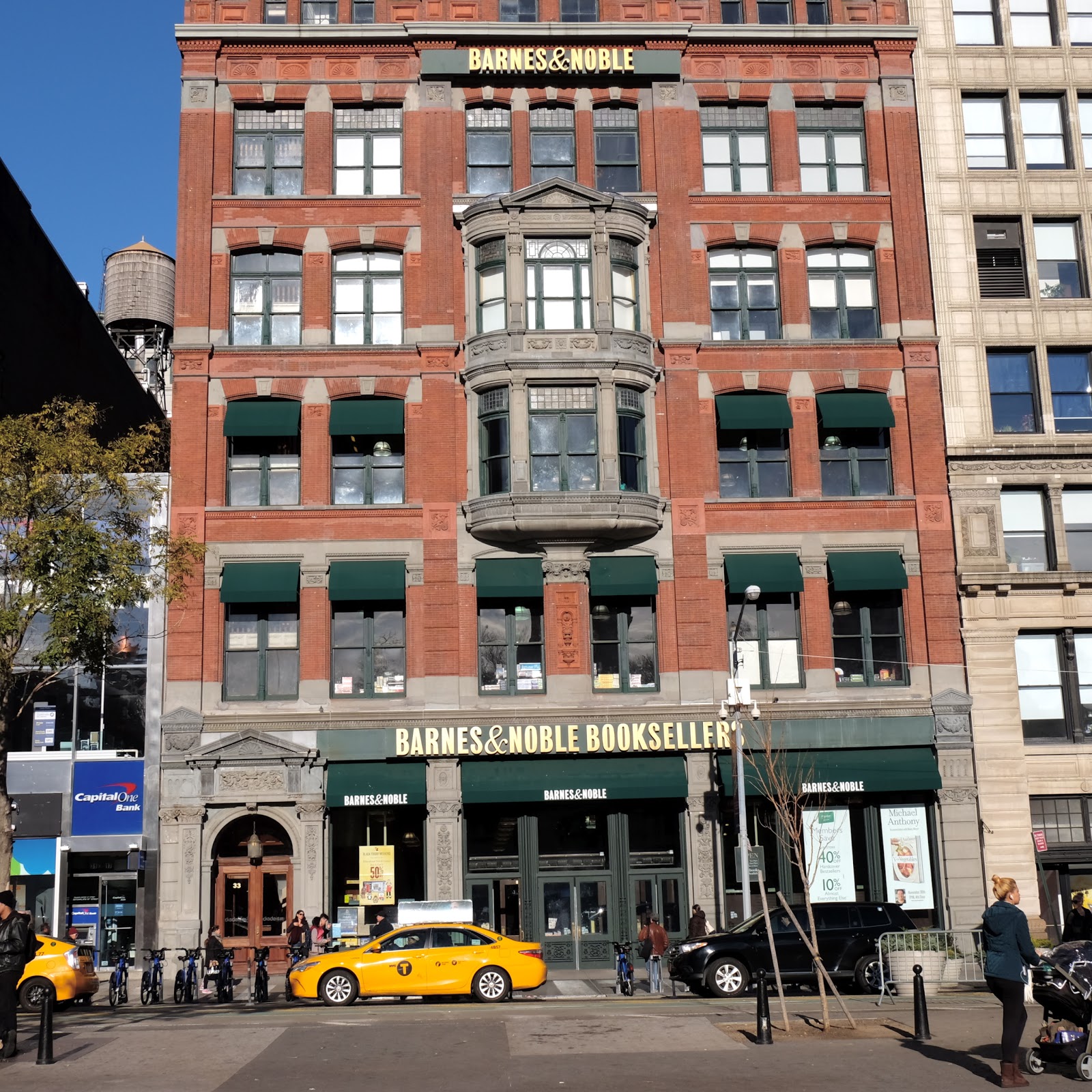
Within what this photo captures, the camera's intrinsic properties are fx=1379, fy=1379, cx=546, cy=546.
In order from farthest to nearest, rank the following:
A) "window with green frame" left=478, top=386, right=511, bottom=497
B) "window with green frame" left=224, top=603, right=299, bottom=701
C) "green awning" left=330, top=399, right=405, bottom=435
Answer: "green awning" left=330, top=399, right=405, bottom=435, "window with green frame" left=478, top=386, right=511, bottom=497, "window with green frame" left=224, top=603, right=299, bottom=701

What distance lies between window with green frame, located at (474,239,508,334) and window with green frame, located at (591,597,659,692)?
8.42 m

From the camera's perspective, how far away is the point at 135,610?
37719mm

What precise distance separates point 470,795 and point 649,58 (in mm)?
21902

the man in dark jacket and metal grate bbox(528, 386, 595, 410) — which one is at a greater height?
metal grate bbox(528, 386, 595, 410)

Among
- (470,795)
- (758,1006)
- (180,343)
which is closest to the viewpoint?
(758,1006)

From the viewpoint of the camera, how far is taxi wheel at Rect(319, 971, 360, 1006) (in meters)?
27.2

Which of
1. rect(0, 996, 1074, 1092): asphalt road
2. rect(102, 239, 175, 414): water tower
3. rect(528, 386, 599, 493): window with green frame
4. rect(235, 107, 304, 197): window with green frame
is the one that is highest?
rect(102, 239, 175, 414): water tower

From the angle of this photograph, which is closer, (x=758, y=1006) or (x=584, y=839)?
(x=758, y=1006)

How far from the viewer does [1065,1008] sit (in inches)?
651

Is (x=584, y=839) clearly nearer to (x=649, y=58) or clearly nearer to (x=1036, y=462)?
(x=1036, y=462)

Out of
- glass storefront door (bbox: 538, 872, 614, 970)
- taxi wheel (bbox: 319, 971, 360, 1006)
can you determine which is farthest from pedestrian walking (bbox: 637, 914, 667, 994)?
taxi wheel (bbox: 319, 971, 360, 1006)

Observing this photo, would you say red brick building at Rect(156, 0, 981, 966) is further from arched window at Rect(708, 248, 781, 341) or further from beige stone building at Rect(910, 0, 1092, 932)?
beige stone building at Rect(910, 0, 1092, 932)

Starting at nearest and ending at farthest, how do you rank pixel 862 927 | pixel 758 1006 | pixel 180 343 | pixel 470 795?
pixel 758 1006 → pixel 862 927 → pixel 470 795 → pixel 180 343

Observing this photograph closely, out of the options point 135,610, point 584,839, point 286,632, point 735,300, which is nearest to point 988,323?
point 735,300
